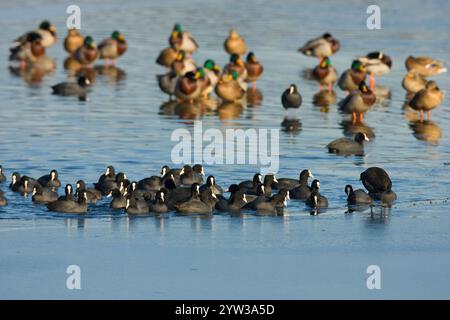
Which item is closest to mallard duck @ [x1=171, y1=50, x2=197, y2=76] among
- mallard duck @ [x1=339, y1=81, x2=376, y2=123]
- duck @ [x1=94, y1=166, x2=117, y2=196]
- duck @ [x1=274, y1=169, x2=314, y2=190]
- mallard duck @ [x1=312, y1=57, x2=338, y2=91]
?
mallard duck @ [x1=312, y1=57, x2=338, y2=91]

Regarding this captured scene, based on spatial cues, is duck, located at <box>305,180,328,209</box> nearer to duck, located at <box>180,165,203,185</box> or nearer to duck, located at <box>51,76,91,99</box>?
duck, located at <box>180,165,203,185</box>

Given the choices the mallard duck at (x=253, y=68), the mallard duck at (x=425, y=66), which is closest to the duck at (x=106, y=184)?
the mallard duck at (x=253, y=68)

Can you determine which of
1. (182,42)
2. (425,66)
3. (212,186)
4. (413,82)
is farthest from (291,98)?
(182,42)

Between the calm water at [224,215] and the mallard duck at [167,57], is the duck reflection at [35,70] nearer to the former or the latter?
the calm water at [224,215]

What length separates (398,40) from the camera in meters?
43.2

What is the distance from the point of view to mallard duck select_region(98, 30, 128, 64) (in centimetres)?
3962

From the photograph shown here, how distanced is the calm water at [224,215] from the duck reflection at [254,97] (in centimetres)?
27

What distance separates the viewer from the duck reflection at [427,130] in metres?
27.0

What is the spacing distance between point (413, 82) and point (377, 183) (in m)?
13.7

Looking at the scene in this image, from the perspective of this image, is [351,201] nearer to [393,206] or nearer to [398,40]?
[393,206]

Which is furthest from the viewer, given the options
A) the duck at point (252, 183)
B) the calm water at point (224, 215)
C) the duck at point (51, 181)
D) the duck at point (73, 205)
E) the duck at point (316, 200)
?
the duck at point (51, 181)

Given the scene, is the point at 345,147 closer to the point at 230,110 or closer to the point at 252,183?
the point at 252,183

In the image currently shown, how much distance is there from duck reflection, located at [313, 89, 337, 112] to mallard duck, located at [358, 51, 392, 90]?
124 cm
